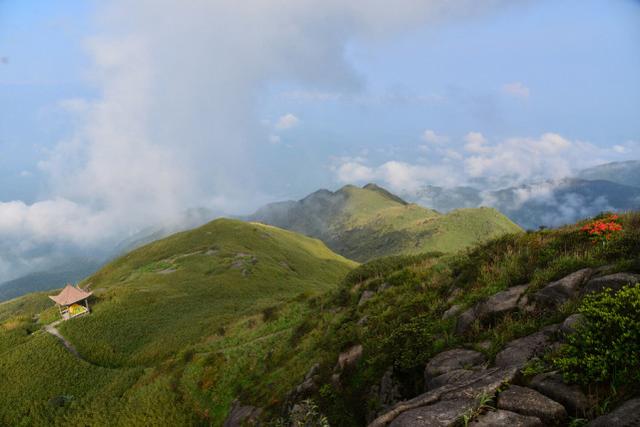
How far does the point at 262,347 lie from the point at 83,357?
103 ft

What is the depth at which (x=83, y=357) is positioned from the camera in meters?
43.0

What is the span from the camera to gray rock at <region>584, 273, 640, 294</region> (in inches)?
350

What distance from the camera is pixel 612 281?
9.20 meters

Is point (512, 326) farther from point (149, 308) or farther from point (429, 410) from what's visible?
point (149, 308)

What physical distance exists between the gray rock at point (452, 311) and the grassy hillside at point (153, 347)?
15.9m

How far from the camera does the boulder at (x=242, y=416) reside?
56.8 feet

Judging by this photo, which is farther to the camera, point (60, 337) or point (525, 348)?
point (60, 337)

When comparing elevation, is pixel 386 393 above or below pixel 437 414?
below

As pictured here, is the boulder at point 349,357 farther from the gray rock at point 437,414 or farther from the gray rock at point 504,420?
the gray rock at point 504,420

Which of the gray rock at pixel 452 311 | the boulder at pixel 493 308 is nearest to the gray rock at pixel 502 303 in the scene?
the boulder at pixel 493 308

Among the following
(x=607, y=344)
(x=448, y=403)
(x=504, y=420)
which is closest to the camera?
(x=504, y=420)

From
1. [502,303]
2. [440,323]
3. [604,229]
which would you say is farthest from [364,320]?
[604,229]

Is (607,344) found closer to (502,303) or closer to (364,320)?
(502,303)

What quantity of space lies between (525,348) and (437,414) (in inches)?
138
